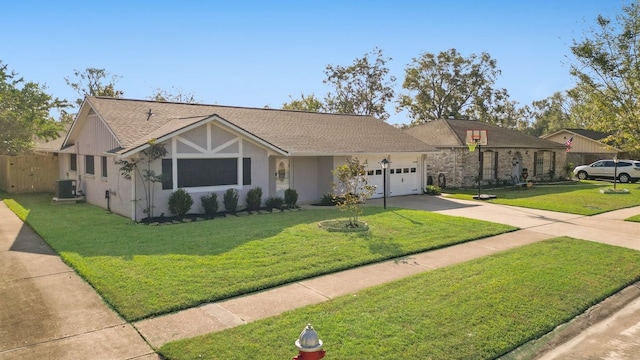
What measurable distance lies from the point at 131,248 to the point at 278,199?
7.06 m

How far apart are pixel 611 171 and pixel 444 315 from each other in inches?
1285

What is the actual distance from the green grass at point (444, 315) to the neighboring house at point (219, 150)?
8926 millimetres

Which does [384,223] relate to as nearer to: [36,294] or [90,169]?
[36,294]

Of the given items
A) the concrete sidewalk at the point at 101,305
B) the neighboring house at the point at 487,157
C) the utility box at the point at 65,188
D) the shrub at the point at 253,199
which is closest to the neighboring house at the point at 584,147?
the neighboring house at the point at 487,157

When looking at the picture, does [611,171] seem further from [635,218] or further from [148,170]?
[148,170]

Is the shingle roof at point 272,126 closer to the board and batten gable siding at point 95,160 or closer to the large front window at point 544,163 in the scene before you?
the board and batten gable siding at point 95,160

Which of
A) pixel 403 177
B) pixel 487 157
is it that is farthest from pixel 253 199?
pixel 487 157

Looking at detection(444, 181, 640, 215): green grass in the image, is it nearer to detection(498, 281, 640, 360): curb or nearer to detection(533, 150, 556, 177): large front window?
detection(533, 150, 556, 177): large front window

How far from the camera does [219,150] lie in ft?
48.6

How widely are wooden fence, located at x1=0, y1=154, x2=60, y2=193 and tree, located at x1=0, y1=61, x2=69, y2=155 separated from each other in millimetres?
1075

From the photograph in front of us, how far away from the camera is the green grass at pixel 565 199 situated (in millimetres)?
17434

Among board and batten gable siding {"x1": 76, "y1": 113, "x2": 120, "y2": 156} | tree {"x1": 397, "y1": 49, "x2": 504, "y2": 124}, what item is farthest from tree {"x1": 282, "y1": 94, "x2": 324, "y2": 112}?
board and batten gable siding {"x1": 76, "y1": 113, "x2": 120, "y2": 156}

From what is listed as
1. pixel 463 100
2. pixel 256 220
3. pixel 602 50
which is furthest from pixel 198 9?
pixel 463 100

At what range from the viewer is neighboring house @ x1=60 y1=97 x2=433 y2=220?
1402cm
